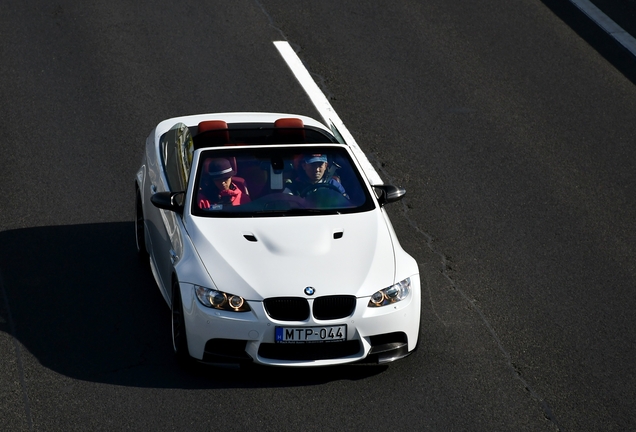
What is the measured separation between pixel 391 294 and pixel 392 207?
3534 millimetres

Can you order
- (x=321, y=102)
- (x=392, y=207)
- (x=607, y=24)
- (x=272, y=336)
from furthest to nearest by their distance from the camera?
1. (x=607, y=24)
2. (x=321, y=102)
3. (x=392, y=207)
4. (x=272, y=336)

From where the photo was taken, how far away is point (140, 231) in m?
9.58

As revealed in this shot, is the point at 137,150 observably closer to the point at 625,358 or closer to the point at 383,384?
the point at 383,384

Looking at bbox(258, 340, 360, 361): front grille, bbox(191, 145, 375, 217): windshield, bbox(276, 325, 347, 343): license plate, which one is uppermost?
bbox(191, 145, 375, 217): windshield

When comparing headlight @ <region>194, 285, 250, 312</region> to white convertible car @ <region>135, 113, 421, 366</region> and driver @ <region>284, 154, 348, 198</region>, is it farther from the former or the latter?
driver @ <region>284, 154, 348, 198</region>

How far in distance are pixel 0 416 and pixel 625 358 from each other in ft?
16.1

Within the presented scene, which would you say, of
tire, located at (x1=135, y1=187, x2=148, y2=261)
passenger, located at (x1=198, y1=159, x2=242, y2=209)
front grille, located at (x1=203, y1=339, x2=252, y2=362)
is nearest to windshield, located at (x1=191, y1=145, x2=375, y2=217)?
passenger, located at (x1=198, y1=159, x2=242, y2=209)

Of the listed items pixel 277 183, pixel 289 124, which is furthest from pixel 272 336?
pixel 289 124

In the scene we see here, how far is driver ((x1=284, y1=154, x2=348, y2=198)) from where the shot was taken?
8383 millimetres

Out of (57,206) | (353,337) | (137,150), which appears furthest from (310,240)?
(137,150)

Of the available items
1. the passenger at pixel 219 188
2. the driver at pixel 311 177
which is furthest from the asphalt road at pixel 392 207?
the driver at pixel 311 177

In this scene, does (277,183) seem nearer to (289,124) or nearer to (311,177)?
(311,177)

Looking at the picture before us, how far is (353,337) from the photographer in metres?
7.21

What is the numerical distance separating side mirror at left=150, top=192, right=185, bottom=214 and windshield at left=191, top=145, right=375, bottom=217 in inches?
5.6
